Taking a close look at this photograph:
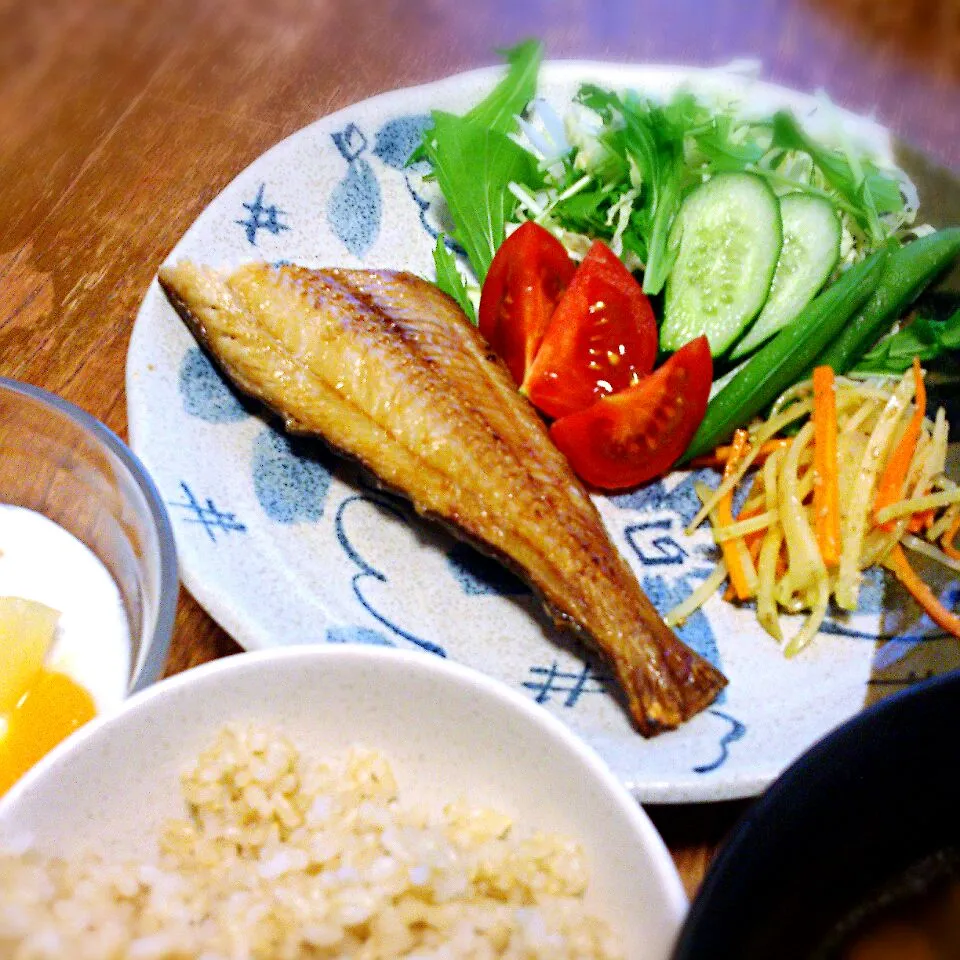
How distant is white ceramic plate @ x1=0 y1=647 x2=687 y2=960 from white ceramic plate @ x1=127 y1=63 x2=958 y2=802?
395 millimetres

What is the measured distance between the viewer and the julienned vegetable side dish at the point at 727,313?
2271 millimetres

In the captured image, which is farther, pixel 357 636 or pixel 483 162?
pixel 483 162

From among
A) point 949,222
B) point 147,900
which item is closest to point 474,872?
point 147,900

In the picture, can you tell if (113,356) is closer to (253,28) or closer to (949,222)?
(253,28)

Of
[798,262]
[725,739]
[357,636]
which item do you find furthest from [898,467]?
[357,636]

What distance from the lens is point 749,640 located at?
2109 mm

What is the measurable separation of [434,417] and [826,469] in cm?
91

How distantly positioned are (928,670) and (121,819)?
1538 mm

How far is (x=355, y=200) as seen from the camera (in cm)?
269

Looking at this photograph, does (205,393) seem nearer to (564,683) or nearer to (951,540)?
(564,683)

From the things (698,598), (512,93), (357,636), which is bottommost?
(357,636)

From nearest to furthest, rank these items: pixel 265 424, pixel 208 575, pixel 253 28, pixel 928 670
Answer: pixel 208 575 → pixel 928 670 → pixel 265 424 → pixel 253 28

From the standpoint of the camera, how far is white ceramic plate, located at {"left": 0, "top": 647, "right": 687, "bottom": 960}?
3.84 ft

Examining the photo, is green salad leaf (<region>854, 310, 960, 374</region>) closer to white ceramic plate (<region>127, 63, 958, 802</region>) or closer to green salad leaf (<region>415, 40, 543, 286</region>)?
white ceramic plate (<region>127, 63, 958, 802</region>)
